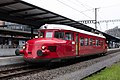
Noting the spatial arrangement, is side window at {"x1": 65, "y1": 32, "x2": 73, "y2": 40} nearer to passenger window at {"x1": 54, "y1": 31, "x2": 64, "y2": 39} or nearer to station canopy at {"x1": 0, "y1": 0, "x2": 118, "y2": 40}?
passenger window at {"x1": 54, "y1": 31, "x2": 64, "y2": 39}

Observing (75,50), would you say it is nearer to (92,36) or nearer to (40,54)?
(40,54)

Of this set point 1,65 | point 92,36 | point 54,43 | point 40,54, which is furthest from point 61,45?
point 92,36

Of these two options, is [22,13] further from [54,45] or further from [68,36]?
[54,45]

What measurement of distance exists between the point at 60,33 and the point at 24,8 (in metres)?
4.16

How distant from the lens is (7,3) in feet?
59.6

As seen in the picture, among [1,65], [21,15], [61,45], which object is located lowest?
[1,65]

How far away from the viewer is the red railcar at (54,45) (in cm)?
1598

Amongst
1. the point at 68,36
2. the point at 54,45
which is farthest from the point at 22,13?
the point at 54,45

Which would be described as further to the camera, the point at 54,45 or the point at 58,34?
the point at 58,34

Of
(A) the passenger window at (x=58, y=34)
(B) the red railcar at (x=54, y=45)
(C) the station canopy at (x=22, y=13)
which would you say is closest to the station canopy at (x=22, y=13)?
(C) the station canopy at (x=22, y=13)

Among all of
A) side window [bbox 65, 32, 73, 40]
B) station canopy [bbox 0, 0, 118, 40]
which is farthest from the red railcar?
station canopy [bbox 0, 0, 118, 40]

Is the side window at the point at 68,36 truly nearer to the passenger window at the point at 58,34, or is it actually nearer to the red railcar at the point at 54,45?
the red railcar at the point at 54,45

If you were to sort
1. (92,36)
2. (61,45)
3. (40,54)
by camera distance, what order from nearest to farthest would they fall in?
(40,54) < (61,45) < (92,36)

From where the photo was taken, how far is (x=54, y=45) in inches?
641
